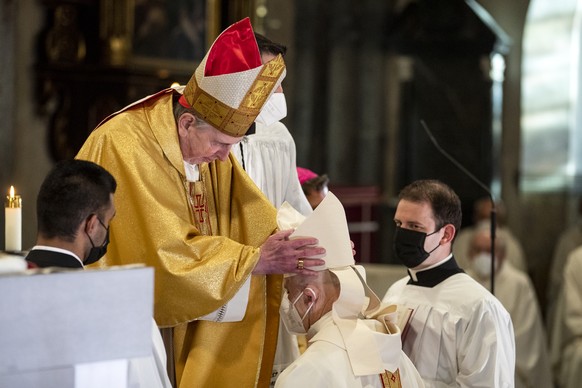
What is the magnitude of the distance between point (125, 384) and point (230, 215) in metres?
1.47

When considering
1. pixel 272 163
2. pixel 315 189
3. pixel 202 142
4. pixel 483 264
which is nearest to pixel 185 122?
pixel 202 142

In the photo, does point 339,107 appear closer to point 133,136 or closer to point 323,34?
point 323,34

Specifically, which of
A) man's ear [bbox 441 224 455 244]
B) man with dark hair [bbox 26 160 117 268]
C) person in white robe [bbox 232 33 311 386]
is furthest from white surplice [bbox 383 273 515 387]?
man with dark hair [bbox 26 160 117 268]

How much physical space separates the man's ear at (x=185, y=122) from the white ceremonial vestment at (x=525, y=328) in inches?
205

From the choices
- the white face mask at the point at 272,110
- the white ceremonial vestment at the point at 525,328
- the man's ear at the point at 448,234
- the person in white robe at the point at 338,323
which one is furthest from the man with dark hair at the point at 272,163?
the white ceremonial vestment at the point at 525,328

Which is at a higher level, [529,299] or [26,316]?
[26,316]

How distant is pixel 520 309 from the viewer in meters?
9.38

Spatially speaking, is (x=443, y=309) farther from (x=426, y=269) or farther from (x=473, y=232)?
(x=473, y=232)

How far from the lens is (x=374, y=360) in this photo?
3.65m

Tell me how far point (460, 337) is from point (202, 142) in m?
1.25

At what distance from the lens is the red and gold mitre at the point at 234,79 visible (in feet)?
13.5

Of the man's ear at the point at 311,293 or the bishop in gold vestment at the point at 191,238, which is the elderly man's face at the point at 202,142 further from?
the man's ear at the point at 311,293

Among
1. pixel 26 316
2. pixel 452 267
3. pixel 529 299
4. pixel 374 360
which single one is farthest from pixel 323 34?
pixel 26 316

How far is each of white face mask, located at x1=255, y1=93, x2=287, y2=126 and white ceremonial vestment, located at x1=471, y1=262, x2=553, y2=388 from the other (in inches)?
185
